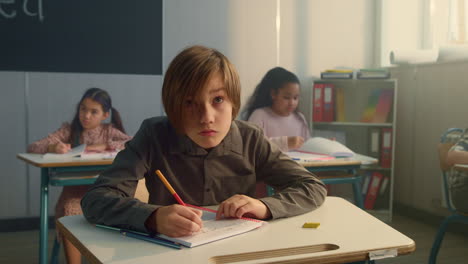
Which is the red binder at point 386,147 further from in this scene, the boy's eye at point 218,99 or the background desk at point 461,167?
the boy's eye at point 218,99

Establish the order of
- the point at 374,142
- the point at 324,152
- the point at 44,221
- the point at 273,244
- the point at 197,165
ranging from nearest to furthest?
1. the point at 273,244
2. the point at 197,165
3. the point at 44,221
4. the point at 324,152
5. the point at 374,142

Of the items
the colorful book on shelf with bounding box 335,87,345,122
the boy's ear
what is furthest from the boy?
the colorful book on shelf with bounding box 335,87,345,122

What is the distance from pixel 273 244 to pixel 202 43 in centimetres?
327

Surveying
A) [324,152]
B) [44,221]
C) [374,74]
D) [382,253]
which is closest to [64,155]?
[44,221]

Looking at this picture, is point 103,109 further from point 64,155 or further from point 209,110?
point 209,110

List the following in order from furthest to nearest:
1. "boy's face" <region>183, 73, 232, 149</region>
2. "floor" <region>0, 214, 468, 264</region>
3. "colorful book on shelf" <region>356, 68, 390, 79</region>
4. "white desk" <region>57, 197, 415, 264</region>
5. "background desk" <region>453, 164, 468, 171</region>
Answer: "colorful book on shelf" <region>356, 68, 390, 79</region>, "floor" <region>0, 214, 468, 264</region>, "background desk" <region>453, 164, 468, 171</region>, "boy's face" <region>183, 73, 232, 149</region>, "white desk" <region>57, 197, 415, 264</region>

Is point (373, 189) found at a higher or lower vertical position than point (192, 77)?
lower

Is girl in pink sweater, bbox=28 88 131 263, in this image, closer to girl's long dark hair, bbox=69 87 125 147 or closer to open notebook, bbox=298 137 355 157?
girl's long dark hair, bbox=69 87 125 147

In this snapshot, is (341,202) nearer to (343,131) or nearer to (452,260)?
(452,260)

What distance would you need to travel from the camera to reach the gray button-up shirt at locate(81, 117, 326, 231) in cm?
118

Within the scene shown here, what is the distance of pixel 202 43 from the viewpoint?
13.2ft

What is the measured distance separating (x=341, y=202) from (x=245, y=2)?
10.2ft

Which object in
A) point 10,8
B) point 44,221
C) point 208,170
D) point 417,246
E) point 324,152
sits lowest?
point 417,246

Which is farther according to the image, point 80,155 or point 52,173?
point 80,155
